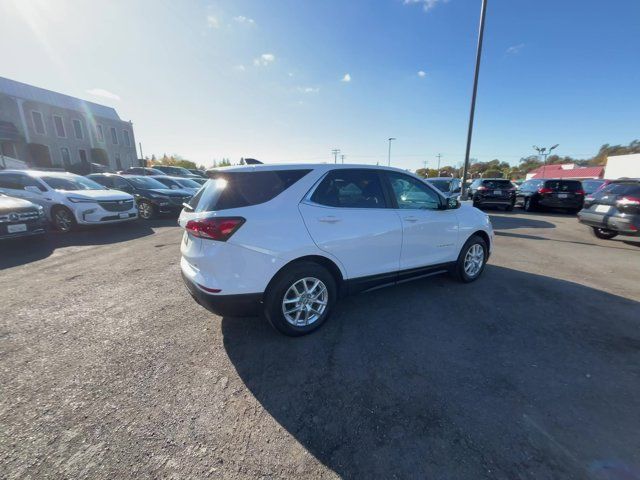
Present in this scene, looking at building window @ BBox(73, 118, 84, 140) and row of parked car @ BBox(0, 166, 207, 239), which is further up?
building window @ BBox(73, 118, 84, 140)

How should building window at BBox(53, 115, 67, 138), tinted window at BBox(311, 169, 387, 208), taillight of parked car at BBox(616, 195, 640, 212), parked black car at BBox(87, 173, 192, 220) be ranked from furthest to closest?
1. building window at BBox(53, 115, 67, 138)
2. parked black car at BBox(87, 173, 192, 220)
3. taillight of parked car at BBox(616, 195, 640, 212)
4. tinted window at BBox(311, 169, 387, 208)

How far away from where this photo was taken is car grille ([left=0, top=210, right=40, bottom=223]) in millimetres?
5968

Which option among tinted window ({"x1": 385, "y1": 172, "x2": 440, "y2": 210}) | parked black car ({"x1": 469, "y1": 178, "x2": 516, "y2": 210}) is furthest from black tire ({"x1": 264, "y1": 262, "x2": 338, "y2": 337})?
parked black car ({"x1": 469, "y1": 178, "x2": 516, "y2": 210})

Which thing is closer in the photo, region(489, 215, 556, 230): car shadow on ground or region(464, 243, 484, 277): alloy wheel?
region(464, 243, 484, 277): alloy wheel

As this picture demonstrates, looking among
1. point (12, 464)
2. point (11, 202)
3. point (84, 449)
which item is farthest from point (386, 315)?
point (11, 202)

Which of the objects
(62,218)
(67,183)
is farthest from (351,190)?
(67,183)

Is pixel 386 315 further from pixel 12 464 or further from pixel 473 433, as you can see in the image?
pixel 12 464

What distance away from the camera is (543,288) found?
4.39 m

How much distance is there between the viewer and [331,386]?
7.77 ft

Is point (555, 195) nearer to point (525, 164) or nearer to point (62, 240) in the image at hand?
point (62, 240)

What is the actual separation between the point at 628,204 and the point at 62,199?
1396cm

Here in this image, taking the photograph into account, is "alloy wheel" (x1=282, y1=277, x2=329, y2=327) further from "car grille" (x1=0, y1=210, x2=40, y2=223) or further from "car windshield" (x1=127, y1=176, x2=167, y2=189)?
"car windshield" (x1=127, y1=176, x2=167, y2=189)

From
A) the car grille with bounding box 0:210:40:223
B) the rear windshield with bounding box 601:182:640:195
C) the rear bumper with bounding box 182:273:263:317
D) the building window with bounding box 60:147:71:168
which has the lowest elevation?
the rear bumper with bounding box 182:273:263:317

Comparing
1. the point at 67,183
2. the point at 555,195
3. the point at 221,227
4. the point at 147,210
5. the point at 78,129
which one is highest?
the point at 78,129
